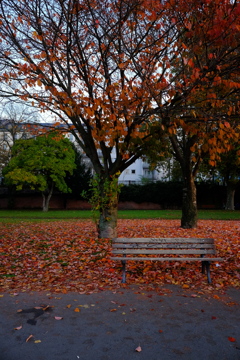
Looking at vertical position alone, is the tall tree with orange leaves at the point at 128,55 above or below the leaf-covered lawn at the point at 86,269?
above

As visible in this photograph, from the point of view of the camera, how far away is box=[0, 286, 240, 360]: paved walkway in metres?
3.67

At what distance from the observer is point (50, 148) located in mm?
35938

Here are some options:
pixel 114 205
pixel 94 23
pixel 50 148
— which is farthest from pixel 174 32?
pixel 50 148

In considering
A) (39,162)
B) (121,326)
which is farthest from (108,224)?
(39,162)

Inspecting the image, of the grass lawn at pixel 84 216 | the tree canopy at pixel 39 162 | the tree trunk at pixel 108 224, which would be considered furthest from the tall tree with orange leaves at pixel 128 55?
the tree canopy at pixel 39 162

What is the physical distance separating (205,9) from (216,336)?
7.66 m

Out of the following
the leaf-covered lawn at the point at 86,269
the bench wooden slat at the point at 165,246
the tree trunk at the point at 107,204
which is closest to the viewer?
the leaf-covered lawn at the point at 86,269

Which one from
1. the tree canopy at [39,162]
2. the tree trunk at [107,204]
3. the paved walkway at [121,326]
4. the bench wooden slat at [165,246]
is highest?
the tree canopy at [39,162]

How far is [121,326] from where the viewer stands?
4.37 m

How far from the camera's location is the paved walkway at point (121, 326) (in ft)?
12.1

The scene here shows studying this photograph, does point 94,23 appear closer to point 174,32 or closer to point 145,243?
point 174,32

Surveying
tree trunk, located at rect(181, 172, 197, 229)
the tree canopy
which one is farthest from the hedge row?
tree trunk, located at rect(181, 172, 197, 229)

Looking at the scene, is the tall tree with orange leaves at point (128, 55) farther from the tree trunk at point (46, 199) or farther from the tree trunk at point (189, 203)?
the tree trunk at point (46, 199)

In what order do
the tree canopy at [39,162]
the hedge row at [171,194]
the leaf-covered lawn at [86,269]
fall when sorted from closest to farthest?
the leaf-covered lawn at [86,269] → the tree canopy at [39,162] → the hedge row at [171,194]
